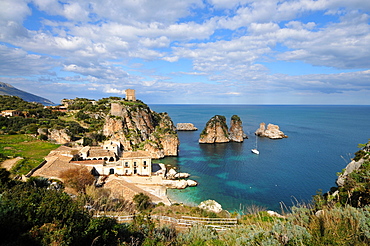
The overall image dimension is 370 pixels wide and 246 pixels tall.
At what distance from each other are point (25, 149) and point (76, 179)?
16.5 metres

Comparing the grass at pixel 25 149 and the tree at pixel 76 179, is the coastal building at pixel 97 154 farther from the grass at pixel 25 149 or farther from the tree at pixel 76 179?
the tree at pixel 76 179

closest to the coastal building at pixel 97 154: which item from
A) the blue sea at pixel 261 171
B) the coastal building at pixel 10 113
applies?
the blue sea at pixel 261 171

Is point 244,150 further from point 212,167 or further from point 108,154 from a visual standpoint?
point 108,154

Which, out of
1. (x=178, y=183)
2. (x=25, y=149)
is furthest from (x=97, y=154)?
(x=178, y=183)

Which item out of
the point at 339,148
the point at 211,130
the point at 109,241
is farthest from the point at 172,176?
the point at 339,148

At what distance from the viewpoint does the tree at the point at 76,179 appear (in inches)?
784

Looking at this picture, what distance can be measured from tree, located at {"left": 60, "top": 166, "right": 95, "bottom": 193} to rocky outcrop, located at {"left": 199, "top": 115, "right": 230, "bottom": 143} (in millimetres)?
41086

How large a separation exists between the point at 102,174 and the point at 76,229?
2328 cm

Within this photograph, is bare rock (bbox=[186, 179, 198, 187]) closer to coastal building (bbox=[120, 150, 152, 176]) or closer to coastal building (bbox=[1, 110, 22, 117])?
coastal building (bbox=[120, 150, 152, 176])

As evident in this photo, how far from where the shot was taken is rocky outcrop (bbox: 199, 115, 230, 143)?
59531 millimetres

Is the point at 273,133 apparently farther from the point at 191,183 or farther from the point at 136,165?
the point at 136,165

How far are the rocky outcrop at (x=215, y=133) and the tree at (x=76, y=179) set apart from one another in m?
41.1

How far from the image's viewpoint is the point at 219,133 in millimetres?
61125

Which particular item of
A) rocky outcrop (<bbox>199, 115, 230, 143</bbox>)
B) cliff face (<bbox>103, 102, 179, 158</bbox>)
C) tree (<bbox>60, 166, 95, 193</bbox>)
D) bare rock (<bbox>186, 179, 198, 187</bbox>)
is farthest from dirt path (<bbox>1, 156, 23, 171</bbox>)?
rocky outcrop (<bbox>199, 115, 230, 143</bbox>)
